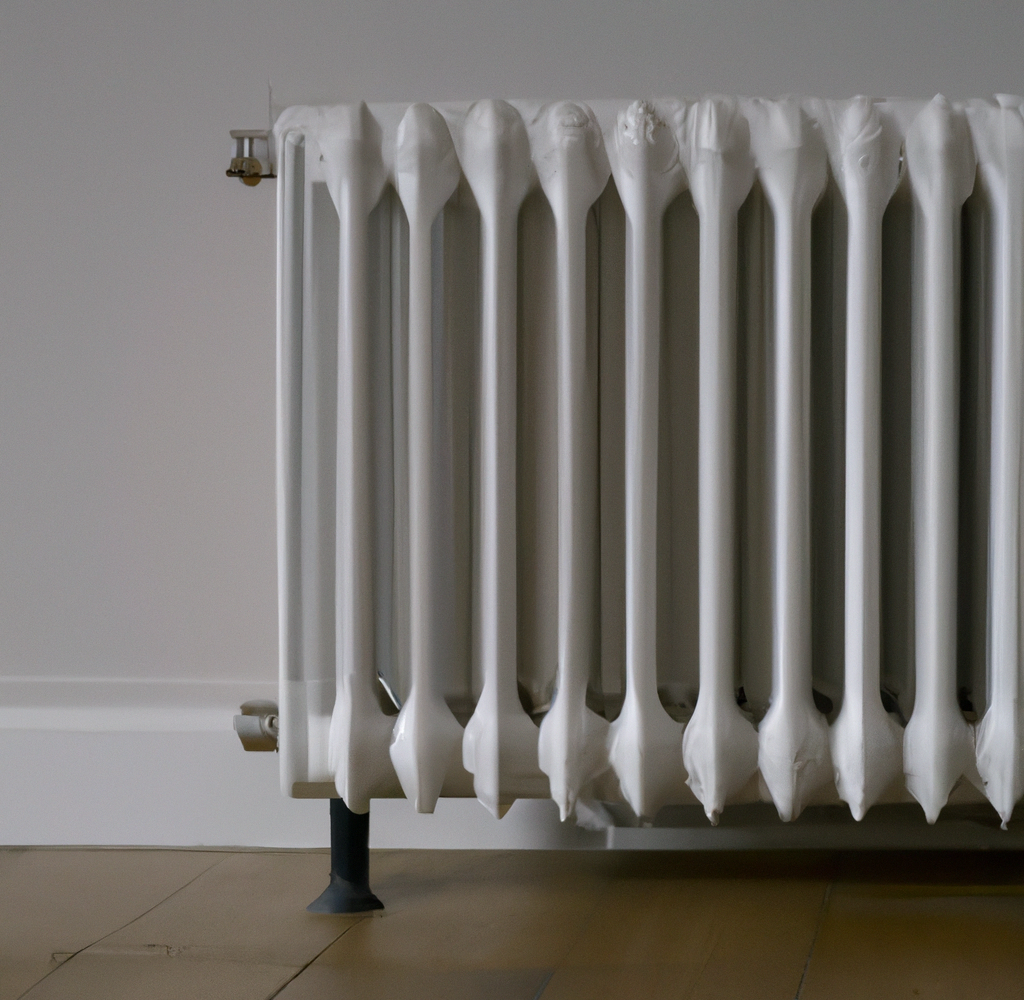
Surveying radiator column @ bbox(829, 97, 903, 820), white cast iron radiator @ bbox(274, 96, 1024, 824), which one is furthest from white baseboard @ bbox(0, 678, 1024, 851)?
radiator column @ bbox(829, 97, 903, 820)

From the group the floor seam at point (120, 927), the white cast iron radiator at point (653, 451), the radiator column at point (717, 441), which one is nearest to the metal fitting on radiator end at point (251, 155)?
the white cast iron radiator at point (653, 451)

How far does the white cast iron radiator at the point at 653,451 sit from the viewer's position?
747 mm

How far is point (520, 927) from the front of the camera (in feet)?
2.52

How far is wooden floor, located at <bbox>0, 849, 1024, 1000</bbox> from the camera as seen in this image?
659 mm

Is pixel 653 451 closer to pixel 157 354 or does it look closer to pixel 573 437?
pixel 573 437

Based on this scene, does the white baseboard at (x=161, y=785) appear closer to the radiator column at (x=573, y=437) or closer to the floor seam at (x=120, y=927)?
the floor seam at (x=120, y=927)

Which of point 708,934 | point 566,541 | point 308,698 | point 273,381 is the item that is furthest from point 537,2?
point 708,934

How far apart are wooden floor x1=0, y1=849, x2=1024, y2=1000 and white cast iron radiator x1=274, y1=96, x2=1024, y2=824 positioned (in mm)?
98

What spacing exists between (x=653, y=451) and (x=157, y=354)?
0.54 m

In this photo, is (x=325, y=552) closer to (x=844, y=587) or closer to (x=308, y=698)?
(x=308, y=698)

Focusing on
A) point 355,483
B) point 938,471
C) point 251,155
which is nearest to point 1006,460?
point 938,471

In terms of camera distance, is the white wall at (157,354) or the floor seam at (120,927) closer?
the floor seam at (120,927)

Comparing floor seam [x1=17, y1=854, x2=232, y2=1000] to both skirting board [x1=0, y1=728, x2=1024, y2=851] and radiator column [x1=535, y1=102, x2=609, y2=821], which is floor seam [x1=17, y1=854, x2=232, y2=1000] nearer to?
skirting board [x1=0, y1=728, x2=1024, y2=851]

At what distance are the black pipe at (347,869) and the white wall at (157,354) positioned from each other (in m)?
0.17
